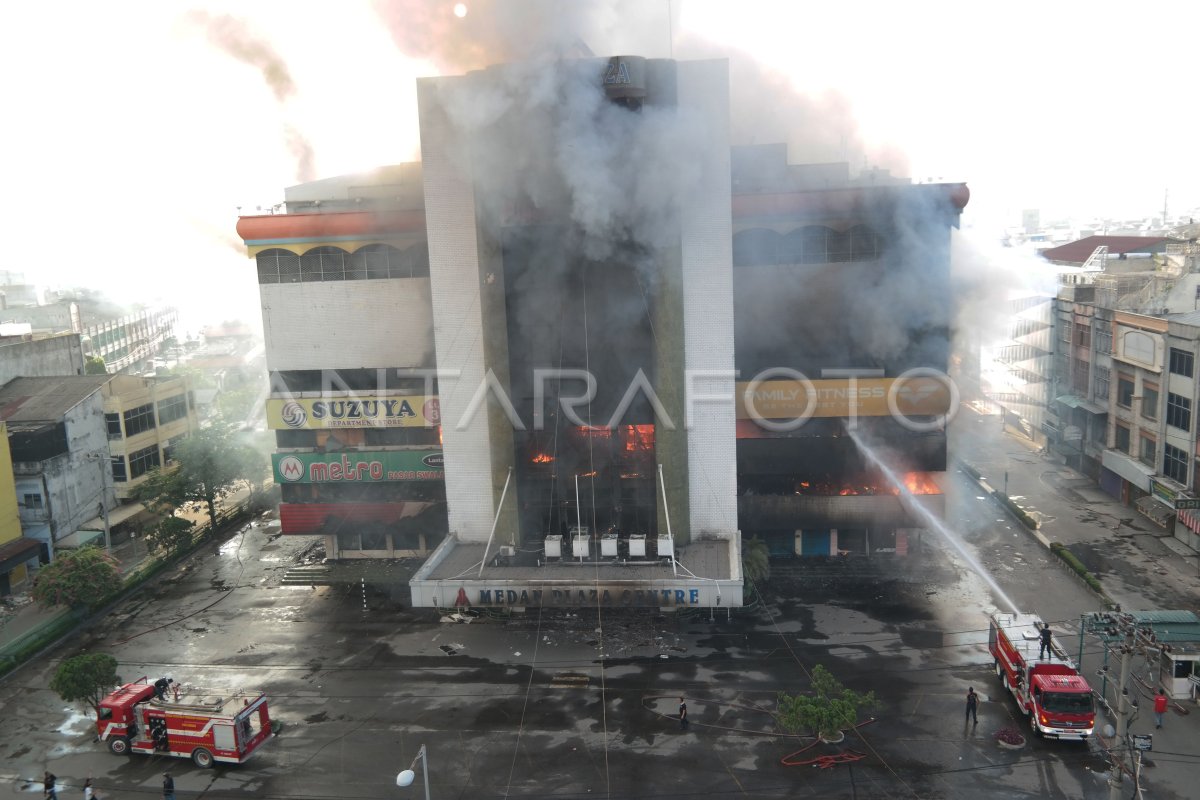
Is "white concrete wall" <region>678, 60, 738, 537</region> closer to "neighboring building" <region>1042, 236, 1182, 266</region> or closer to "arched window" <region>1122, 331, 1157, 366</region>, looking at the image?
"arched window" <region>1122, 331, 1157, 366</region>

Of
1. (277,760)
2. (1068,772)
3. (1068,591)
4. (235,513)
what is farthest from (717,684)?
(235,513)

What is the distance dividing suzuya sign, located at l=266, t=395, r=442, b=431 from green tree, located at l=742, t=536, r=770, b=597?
13.1 meters

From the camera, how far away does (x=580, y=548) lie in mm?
30078

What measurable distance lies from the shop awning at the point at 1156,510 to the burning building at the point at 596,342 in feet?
34.4

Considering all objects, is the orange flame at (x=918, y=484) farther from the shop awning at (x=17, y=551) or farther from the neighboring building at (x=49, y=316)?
the neighboring building at (x=49, y=316)

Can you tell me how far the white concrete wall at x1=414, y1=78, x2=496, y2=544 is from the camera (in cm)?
3183

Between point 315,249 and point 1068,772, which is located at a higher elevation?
point 315,249

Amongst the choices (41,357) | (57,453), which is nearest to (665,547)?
A: (57,453)

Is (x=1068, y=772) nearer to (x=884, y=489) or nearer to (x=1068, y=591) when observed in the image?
(x=1068, y=591)

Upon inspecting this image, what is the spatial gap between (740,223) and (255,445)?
26.8 metres

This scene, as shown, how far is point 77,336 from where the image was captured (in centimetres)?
4903

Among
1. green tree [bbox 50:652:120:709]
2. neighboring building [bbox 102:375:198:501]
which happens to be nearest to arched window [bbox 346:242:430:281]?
neighboring building [bbox 102:375:198:501]

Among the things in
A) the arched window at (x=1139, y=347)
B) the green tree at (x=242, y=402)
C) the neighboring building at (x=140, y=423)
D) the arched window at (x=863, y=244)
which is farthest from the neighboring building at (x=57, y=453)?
the arched window at (x=1139, y=347)

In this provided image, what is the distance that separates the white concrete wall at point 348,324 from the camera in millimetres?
36688
